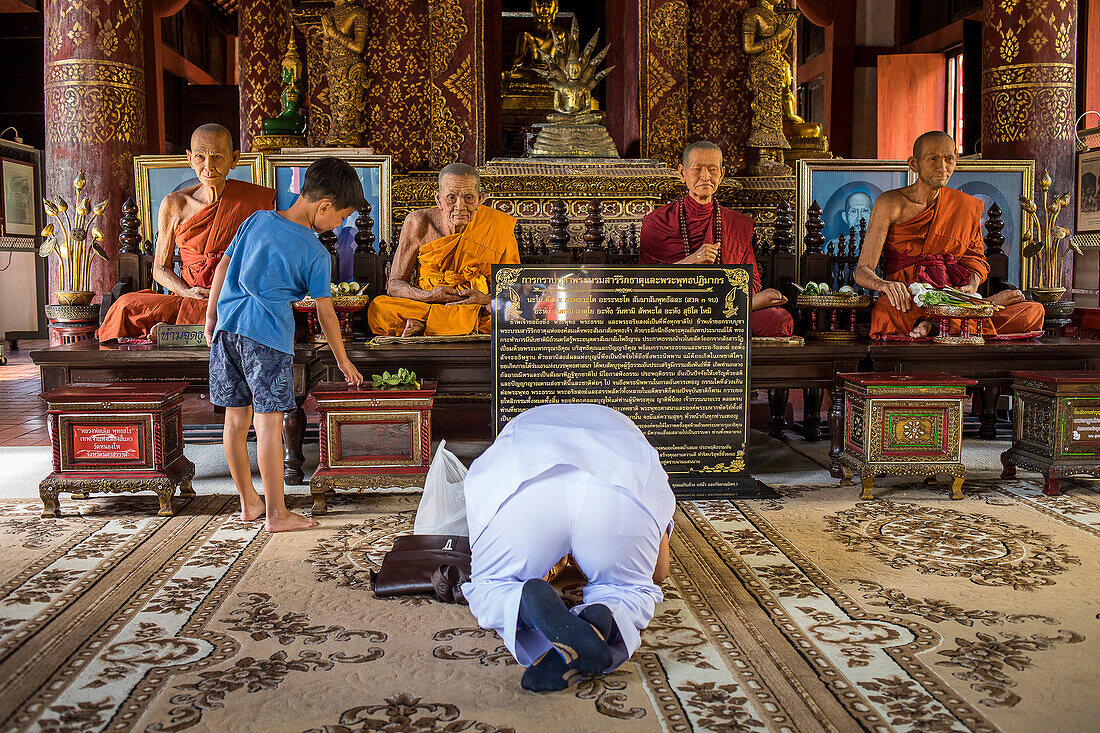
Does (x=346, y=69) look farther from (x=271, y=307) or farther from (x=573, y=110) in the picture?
(x=271, y=307)

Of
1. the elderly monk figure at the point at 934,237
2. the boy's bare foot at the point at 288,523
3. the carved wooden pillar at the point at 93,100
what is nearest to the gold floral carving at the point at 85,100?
the carved wooden pillar at the point at 93,100

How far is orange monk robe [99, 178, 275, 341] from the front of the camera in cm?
482

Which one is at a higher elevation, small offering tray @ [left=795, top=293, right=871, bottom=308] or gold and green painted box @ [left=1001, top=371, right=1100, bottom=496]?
small offering tray @ [left=795, top=293, right=871, bottom=308]

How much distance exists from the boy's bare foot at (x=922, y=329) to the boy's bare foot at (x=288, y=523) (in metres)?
3.14

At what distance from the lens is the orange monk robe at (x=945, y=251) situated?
16.7 feet

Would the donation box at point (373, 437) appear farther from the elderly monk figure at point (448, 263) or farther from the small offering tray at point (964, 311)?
the small offering tray at point (964, 311)

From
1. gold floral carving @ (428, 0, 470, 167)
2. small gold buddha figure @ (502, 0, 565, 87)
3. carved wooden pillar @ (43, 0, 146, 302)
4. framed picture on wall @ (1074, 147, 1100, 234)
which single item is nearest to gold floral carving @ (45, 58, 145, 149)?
carved wooden pillar @ (43, 0, 146, 302)

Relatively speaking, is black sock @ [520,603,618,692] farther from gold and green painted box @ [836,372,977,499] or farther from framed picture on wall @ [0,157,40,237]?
framed picture on wall @ [0,157,40,237]

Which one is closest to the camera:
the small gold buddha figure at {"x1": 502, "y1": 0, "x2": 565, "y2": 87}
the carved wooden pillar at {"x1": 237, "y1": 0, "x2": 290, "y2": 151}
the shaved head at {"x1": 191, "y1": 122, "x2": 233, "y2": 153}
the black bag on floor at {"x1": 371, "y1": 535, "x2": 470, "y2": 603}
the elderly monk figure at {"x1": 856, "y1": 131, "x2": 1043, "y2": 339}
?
the black bag on floor at {"x1": 371, "y1": 535, "x2": 470, "y2": 603}

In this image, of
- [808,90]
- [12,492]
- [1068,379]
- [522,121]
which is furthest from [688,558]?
[808,90]

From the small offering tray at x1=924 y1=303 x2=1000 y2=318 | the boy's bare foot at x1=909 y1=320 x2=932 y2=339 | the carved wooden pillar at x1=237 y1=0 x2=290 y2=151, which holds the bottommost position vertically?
the boy's bare foot at x1=909 y1=320 x2=932 y2=339

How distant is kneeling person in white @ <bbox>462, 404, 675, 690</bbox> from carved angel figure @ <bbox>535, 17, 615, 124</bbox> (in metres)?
5.38

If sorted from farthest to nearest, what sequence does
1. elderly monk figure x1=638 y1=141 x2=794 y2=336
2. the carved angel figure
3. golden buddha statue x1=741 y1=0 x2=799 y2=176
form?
golden buddha statue x1=741 y1=0 x2=799 y2=176, the carved angel figure, elderly monk figure x1=638 y1=141 x2=794 y2=336

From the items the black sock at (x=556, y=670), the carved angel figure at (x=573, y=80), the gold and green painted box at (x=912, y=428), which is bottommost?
the black sock at (x=556, y=670)
